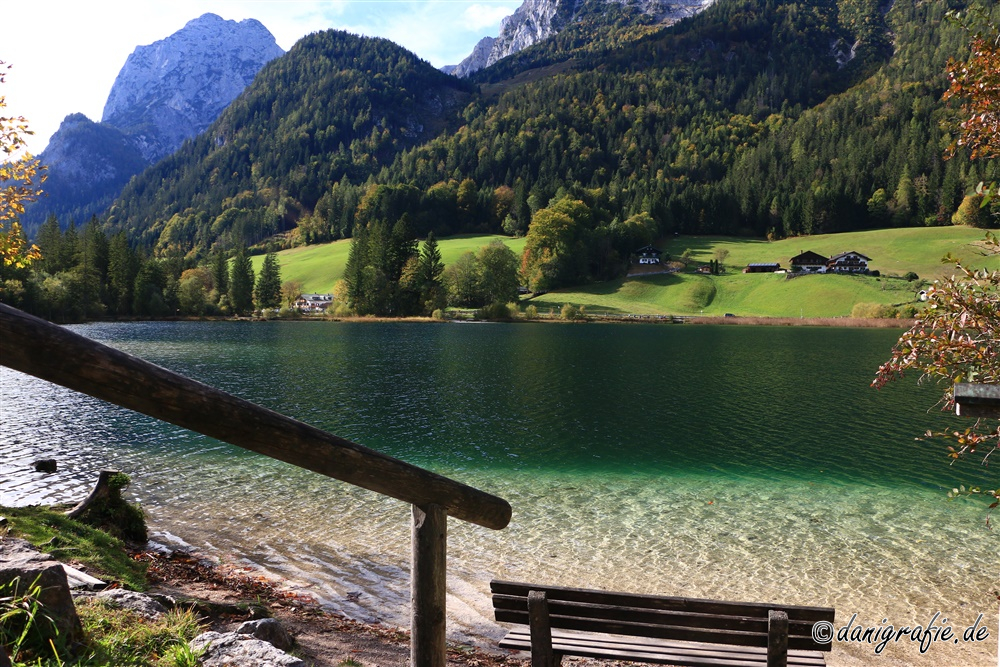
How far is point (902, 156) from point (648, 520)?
209 metres

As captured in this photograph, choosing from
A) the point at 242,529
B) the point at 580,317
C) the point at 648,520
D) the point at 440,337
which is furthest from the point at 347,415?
the point at 580,317

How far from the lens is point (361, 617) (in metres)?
10.0

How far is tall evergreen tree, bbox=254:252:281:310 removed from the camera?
440 ft

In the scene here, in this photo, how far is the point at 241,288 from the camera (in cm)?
12950

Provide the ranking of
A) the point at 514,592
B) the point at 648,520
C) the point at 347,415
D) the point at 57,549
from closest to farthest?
the point at 514,592 → the point at 57,549 → the point at 648,520 → the point at 347,415

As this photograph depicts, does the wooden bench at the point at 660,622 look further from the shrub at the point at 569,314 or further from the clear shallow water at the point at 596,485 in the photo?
the shrub at the point at 569,314

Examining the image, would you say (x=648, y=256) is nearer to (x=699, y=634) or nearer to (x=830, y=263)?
(x=830, y=263)

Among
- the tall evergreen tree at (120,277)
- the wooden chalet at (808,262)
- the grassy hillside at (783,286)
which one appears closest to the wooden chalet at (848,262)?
the wooden chalet at (808,262)

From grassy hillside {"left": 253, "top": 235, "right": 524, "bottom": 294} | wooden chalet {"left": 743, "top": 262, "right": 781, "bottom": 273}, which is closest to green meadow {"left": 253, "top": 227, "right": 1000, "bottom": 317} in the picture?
grassy hillside {"left": 253, "top": 235, "right": 524, "bottom": 294}

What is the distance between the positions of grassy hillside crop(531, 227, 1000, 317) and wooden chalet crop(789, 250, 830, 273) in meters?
3.78

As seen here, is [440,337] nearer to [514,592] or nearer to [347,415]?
[347,415]

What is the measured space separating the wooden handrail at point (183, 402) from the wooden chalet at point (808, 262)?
5716 inches

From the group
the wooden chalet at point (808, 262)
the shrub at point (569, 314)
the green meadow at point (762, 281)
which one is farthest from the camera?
the wooden chalet at point (808, 262)

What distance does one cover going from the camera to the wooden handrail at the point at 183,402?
2646 mm
